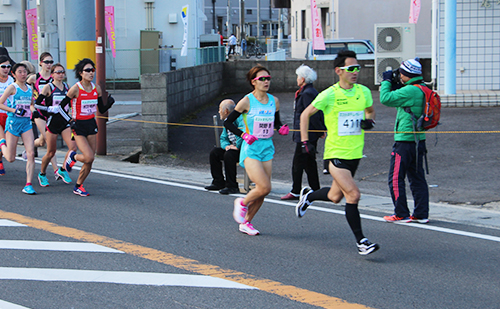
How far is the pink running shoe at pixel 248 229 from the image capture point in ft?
21.7

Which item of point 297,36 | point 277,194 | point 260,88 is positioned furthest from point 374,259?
point 297,36

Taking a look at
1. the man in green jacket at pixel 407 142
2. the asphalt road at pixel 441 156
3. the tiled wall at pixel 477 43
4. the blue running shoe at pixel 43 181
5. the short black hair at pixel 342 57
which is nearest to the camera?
the short black hair at pixel 342 57

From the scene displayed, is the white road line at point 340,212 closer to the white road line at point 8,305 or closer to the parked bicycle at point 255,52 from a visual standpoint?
the white road line at point 8,305

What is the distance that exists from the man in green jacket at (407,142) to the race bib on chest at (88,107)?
4.07 meters

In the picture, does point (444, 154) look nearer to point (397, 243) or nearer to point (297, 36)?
point (397, 243)

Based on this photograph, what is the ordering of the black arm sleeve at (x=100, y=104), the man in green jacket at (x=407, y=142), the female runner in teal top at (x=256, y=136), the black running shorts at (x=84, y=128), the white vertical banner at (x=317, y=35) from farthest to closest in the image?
the white vertical banner at (x=317, y=35), the black arm sleeve at (x=100, y=104), the black running shorts at (x=84, y=128), the man in green jacket at (x=407, y=142), the female runner in teal top at (x=256, y=136)

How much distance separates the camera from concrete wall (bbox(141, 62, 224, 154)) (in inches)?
485

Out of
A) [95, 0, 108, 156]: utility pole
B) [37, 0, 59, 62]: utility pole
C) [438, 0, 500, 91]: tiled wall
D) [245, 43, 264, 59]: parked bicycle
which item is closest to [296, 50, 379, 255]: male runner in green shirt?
[95, 0, 108, 156]: utility pole

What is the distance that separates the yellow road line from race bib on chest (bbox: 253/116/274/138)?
5.45 feet

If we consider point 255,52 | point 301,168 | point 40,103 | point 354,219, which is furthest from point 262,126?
point 255,52

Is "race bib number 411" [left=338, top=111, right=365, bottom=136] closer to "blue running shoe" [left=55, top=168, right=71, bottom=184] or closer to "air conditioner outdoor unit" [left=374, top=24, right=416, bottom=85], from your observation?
"blue running shoe" [left=55, top=168, right=71, bottom=184]

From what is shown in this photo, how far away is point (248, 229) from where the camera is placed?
664cm

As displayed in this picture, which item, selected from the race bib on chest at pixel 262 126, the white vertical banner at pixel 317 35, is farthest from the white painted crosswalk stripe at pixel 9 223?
the white vertical banner at pixel 317 35

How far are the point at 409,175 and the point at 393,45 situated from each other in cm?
1451
